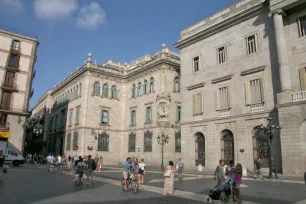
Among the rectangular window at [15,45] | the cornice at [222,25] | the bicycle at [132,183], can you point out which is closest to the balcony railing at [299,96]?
the cornice at [222,25]

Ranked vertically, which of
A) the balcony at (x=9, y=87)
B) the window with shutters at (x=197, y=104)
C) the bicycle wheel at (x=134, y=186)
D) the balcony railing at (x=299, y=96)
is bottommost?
the bicycle wheel at (x=134, y=186)

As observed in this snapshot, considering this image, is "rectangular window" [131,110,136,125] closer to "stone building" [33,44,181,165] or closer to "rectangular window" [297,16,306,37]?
"stone building" [33,44,181,165]

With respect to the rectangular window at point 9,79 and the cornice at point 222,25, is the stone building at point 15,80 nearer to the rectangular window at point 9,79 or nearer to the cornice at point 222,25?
the rectangular window at point 9,79

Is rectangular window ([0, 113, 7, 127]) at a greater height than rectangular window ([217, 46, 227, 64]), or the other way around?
rectangular window ([217, 46, 227, 64])

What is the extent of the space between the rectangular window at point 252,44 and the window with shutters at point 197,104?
682cm

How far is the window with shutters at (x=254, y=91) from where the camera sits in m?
22.5

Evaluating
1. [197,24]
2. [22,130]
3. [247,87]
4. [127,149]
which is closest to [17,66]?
[22,130]

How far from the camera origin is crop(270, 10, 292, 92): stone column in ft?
65.4

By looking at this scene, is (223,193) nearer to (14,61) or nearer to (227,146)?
(227,146)

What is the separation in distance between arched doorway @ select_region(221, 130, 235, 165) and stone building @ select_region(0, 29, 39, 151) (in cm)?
3012

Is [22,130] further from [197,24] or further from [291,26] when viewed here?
[291,26]

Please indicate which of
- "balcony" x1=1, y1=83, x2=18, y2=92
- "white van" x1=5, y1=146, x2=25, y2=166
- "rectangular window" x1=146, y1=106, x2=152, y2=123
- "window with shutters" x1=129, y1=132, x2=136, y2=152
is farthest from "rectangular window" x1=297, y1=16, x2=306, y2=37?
"balcony" x1=1, y1=83, x2=18, y2=92

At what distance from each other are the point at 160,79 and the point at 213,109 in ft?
40.6

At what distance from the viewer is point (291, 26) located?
21594 mm
